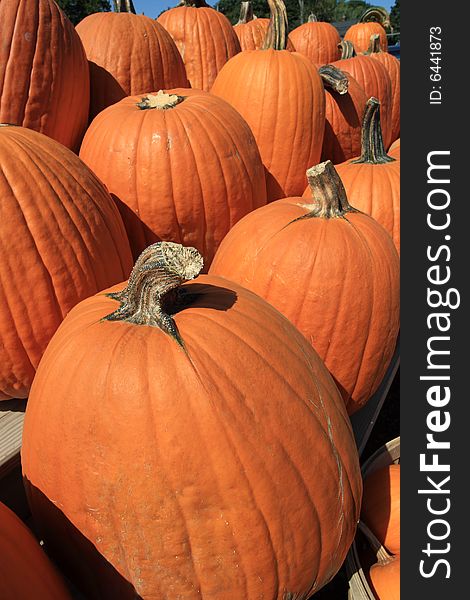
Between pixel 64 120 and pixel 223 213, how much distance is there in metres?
0.64

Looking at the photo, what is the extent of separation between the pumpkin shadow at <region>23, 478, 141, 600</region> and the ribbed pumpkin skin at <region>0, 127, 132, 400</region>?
1.25 ft

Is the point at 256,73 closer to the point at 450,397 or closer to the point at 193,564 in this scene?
the point at 450,397

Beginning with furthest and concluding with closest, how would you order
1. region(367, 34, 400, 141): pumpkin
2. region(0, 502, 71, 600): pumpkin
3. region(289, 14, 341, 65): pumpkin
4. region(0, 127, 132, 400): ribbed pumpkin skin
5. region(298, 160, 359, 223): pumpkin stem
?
1. region(289, 14, 341, 65): pumpkin
2. region(367, 34, 400, 141): pumpkin
3. region(298, 160, 359, 223): pumpkin stem
4. region(0, 127, 132, 400): ribbed pumpkin skin
5. region(0, 502, 71, 600): pumpkin

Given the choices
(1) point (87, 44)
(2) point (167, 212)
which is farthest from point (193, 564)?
(1) point (87, 44)

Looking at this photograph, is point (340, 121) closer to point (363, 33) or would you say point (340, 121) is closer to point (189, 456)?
point (189, 456)

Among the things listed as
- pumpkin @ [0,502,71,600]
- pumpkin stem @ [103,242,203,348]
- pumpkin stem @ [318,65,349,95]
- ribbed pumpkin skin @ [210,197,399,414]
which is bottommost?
pumpkin @ [0,502,71,600]

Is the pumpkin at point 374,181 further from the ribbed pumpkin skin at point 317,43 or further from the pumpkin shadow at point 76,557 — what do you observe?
the ribbed pumpkin skin at point 317,43

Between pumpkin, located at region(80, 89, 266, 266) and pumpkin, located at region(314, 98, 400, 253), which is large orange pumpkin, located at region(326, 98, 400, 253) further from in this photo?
pumpkin, located at region(80, 89, 266, 266)

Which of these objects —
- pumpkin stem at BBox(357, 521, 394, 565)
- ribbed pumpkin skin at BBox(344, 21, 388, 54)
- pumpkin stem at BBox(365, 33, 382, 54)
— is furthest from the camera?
ribbed pumpkin skin at BBox(344, 21, 388, 54)

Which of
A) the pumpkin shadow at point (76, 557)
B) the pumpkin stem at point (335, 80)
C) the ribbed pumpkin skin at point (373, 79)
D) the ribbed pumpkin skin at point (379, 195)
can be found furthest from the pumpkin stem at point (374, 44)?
the pumpkin shadow at point (76, 557)

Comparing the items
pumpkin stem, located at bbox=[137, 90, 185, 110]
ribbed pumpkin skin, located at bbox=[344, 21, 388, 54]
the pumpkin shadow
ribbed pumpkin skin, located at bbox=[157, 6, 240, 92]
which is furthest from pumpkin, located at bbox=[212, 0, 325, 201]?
ribbed pumpkin skin, located at bbox=[344, 21, 388, 54]

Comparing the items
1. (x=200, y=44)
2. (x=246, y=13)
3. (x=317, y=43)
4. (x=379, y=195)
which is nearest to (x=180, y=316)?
(x=379, y=195)

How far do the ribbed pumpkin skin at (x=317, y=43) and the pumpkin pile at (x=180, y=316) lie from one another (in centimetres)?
349

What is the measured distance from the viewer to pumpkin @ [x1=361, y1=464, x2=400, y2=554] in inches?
52.2
